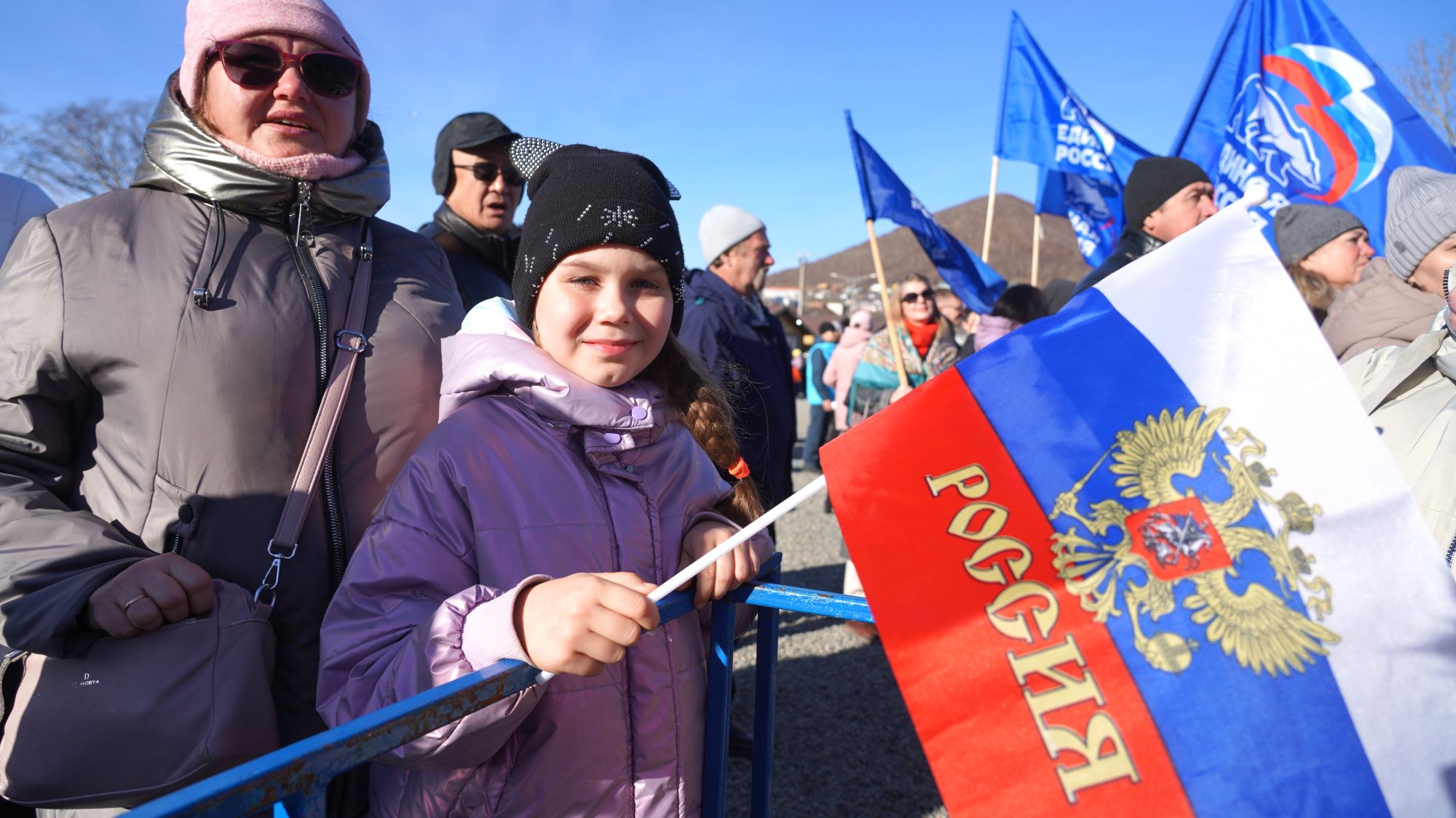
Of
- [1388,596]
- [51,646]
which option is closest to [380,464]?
[51,646]

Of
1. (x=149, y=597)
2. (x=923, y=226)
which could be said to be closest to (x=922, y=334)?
(x=923, y=226)

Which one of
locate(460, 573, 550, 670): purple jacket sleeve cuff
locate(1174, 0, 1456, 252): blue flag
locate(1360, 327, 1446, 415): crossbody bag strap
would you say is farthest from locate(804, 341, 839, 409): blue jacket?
locate(460, 573, 550, 670): purple jacket sleeve cuff

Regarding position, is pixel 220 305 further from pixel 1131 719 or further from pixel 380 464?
pixel 1131 719

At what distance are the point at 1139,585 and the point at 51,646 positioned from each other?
5.32 feet

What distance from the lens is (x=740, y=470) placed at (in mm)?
1823

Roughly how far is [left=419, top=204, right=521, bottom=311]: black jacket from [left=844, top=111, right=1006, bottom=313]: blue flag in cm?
264

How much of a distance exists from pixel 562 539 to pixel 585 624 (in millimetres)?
327

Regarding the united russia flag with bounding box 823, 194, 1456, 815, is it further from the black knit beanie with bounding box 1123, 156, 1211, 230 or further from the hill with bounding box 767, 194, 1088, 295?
the hill with bounding box 767, 194, 1088, 295

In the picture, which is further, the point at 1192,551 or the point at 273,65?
the point at 273,65

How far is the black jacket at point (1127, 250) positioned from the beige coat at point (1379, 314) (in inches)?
32.2

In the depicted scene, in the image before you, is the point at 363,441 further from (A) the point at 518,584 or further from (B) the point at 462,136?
(B) the point at 462,136

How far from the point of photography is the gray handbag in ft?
4.06

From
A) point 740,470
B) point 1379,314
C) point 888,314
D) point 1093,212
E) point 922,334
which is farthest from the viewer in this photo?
point 1093,212

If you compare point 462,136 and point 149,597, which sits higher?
point 462,136
